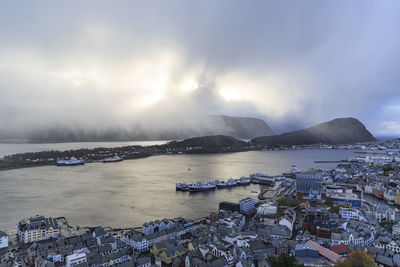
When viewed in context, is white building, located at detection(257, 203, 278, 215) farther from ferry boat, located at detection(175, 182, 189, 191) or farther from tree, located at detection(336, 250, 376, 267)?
ferry boat, located at detection(175, 182, 189, 191)

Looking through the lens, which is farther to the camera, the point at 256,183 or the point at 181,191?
the point at 256,183

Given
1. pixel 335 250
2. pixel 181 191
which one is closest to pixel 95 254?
pixel 335 250

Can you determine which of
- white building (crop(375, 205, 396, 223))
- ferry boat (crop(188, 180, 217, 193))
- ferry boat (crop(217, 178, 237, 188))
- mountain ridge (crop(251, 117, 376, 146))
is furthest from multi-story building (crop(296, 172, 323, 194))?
mountain ridge (crop(251, 117, 376, 146))

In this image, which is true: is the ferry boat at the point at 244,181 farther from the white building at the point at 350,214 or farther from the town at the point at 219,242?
the white building at the point at 350,214

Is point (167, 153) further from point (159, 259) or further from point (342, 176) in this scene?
point (159, 259)

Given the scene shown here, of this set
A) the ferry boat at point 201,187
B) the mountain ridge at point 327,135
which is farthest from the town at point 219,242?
the mountain ridge at point 327,135

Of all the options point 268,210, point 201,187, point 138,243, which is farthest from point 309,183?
point 138,243

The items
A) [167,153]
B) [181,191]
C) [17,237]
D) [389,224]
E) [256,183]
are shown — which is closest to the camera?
[17,237]
